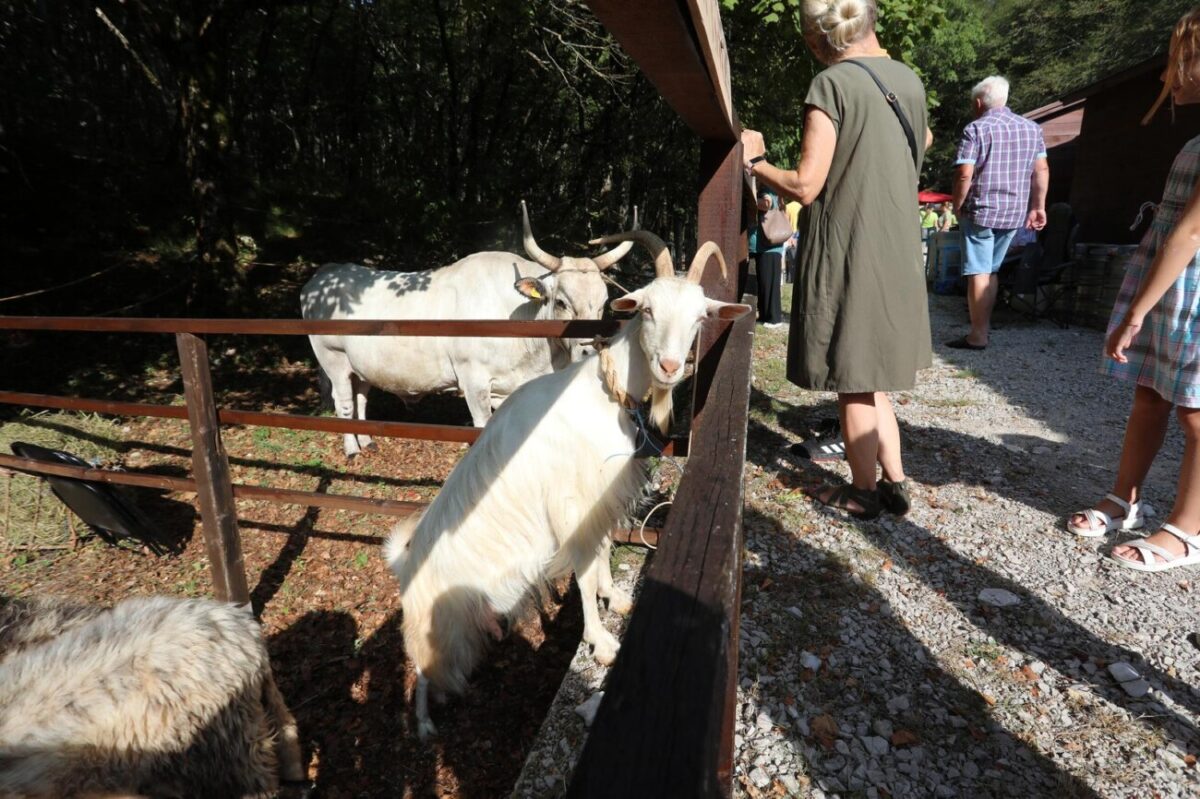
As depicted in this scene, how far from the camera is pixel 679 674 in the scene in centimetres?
71

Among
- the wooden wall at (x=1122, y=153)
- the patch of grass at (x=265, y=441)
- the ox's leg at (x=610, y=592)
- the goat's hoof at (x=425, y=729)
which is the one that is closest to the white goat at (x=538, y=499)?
the goat's hoof at (x=425, y=729)

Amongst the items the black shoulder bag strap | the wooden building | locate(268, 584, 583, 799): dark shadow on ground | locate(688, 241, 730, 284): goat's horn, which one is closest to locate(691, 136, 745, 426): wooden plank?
locate(688, 241, 730, 284): goat's horn

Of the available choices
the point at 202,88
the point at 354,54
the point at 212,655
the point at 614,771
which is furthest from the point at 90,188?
the point at 614,771

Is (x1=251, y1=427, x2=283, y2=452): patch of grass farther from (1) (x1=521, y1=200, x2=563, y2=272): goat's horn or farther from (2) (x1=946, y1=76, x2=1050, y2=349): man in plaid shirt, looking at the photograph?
(2) (x1=946, y1=76, x2=1050, y2=349): man in plaid shirt

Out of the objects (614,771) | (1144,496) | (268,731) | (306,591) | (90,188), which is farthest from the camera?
(90,188)

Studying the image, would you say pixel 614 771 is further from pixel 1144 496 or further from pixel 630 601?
pixel 1144 496

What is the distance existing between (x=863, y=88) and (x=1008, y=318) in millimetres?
8372

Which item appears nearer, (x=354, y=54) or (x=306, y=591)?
(x=306, y=591)

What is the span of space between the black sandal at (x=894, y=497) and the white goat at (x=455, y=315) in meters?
2.37

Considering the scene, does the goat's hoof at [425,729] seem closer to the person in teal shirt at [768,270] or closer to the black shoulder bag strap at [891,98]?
the black shoulder bag strap at [891,98]

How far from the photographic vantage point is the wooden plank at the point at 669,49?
4.30ft

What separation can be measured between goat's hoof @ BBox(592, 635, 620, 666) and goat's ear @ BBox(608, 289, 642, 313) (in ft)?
4.90

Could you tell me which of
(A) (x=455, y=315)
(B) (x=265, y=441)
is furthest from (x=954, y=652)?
(B) (x=265, y=441)

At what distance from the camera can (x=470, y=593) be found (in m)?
2.79
